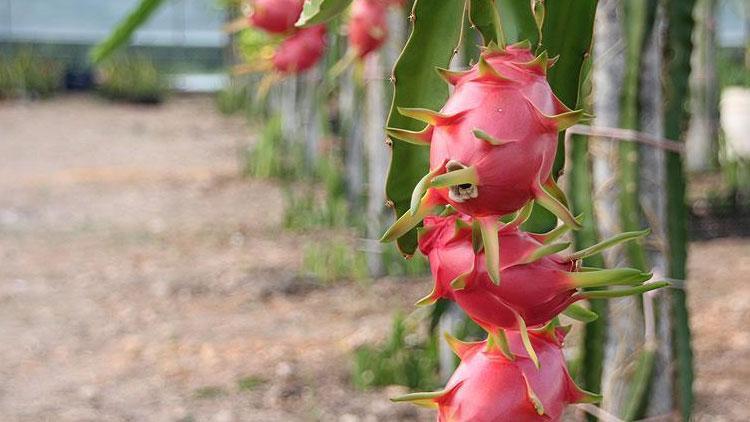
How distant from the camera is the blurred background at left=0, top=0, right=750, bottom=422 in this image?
7.18 feet

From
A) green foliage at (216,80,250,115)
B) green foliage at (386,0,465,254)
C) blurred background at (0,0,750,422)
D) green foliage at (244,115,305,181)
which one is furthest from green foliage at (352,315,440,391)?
green foliage at (216,80,250,115)

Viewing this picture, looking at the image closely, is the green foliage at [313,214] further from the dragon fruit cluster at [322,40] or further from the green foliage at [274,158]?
the dragon fruit cluster at [322,40]

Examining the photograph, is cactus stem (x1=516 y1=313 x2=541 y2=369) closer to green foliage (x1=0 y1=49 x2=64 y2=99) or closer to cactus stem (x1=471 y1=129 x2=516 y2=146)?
cactus stem (x1=471 y1=129 x2=516 y2=146)

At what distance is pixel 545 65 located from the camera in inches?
13.1

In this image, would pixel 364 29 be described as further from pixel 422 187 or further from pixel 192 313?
pixel 192 313

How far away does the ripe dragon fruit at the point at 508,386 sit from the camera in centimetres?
34

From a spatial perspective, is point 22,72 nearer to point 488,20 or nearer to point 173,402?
point 173,402

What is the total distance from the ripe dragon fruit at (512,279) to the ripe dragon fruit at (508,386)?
1 cm

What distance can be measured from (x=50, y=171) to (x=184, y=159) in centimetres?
86

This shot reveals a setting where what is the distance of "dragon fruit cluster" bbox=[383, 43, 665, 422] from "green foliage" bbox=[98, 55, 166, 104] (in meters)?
8.74

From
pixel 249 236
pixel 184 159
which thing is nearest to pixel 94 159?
pixel 184 159

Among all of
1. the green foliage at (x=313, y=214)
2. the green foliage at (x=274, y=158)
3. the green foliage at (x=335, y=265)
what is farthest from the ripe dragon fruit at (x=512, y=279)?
the green foliage at (x=274, y=158)

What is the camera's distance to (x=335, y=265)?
123 inches

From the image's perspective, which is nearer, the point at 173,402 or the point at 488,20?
the point at 488,20
